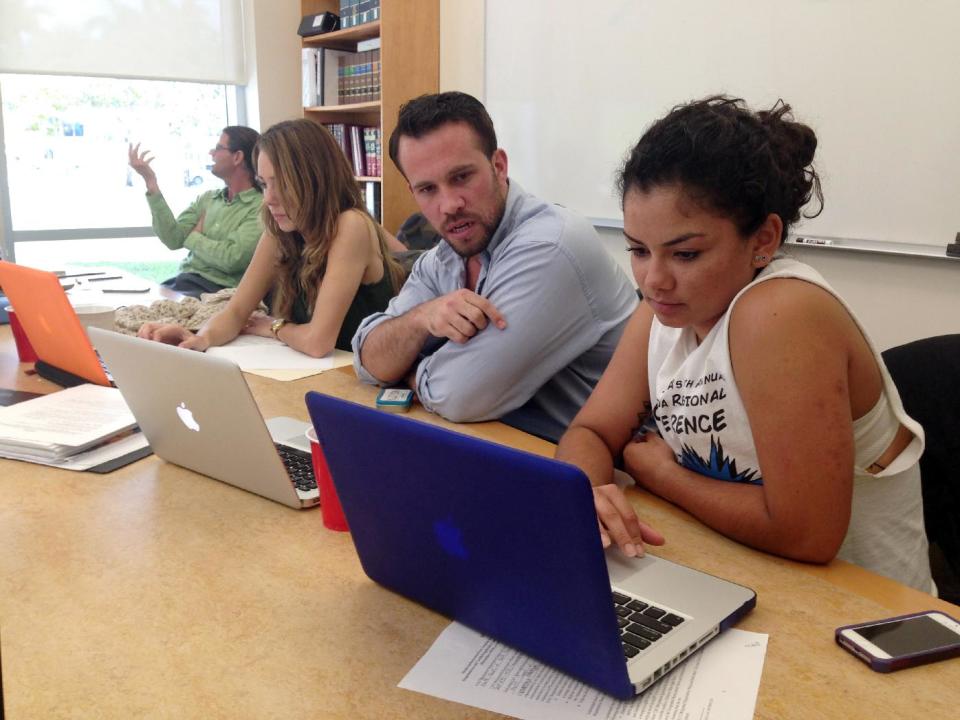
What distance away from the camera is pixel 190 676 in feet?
2.44

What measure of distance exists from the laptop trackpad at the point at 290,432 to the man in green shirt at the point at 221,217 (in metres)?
2.00

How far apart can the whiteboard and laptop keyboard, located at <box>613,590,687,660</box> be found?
4.53 feet

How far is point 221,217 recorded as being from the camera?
3.65 meters

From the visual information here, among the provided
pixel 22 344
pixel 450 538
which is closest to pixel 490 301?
A: pixel 450 538

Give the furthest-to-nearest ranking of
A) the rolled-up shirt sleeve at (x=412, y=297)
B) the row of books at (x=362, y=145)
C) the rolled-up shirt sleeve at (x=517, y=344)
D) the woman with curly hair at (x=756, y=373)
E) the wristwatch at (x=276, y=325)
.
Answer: the row of books at (x=362, y=145)
the wristwatch at (x=276, y=325)
the rolled-up shirt sleeve at (x=412, y=297)
the rolled-up shirt sleeve at (x=517, y=344)
the woman with curly hair at (x=756, y=373)

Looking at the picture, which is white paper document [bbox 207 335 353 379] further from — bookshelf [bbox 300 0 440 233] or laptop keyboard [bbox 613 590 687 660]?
bookshelf [bbox 300 0 440 233]

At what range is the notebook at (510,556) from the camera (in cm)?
63

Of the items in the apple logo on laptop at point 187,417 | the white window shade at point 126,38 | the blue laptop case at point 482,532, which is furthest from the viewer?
the white window shade at point 126,38

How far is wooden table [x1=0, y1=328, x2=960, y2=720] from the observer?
71 cm

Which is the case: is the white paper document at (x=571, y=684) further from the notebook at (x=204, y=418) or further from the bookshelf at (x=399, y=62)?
the bookshelf at (x=399, y=62)

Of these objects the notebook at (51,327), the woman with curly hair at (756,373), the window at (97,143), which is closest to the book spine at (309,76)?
the window at (97,143)

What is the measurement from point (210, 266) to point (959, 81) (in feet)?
9.00

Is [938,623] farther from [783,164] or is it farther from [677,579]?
[783,164]

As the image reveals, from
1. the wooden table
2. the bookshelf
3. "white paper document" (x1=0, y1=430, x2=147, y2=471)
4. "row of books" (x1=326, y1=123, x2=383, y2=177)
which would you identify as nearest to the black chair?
the wooden table
